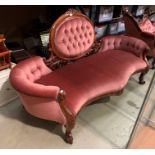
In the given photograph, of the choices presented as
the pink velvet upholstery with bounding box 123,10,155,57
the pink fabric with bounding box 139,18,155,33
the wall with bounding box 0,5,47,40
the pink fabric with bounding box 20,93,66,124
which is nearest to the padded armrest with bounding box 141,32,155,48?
the pink velvet upholstery with bounding box 123,10,155,57

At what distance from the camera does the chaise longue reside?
178 cm

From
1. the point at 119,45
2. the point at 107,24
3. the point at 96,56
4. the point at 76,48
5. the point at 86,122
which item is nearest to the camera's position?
the point at 86,122

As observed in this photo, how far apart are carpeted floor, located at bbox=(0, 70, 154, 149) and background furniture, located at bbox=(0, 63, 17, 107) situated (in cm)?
5

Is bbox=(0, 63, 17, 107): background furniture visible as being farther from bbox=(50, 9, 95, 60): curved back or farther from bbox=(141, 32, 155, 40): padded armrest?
bbox=(141, 32, 155, 40): padded armrest

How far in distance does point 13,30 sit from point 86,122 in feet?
4.43

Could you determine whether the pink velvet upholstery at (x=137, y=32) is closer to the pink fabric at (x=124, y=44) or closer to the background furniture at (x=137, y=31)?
the background furniture at (x=137, y=31)

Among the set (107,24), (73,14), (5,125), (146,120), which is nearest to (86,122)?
(146,120)

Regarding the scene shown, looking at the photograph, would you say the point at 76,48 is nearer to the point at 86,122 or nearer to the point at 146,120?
the point at 86,122

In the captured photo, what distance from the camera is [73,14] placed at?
7.43 feet

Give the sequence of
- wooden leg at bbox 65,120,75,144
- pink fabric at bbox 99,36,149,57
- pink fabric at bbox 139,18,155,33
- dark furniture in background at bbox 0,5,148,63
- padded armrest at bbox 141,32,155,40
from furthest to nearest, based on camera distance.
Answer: pink fabric at bbox 139,18,155,33, padded armrest at bbox 141,32,155,40, pink fabric at bbox 99,36,149,57, dark furniture in background at bbox 0,5,148,63, wooden leg at bbox 65,120,75,144

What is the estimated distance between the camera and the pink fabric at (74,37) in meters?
2.22

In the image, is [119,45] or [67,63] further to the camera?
[119,45]

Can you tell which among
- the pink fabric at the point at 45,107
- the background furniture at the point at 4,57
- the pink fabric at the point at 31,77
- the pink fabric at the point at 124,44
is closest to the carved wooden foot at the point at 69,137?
the pink fabric at the point at 45,107

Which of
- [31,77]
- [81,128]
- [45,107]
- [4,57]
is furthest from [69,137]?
[4,57]
